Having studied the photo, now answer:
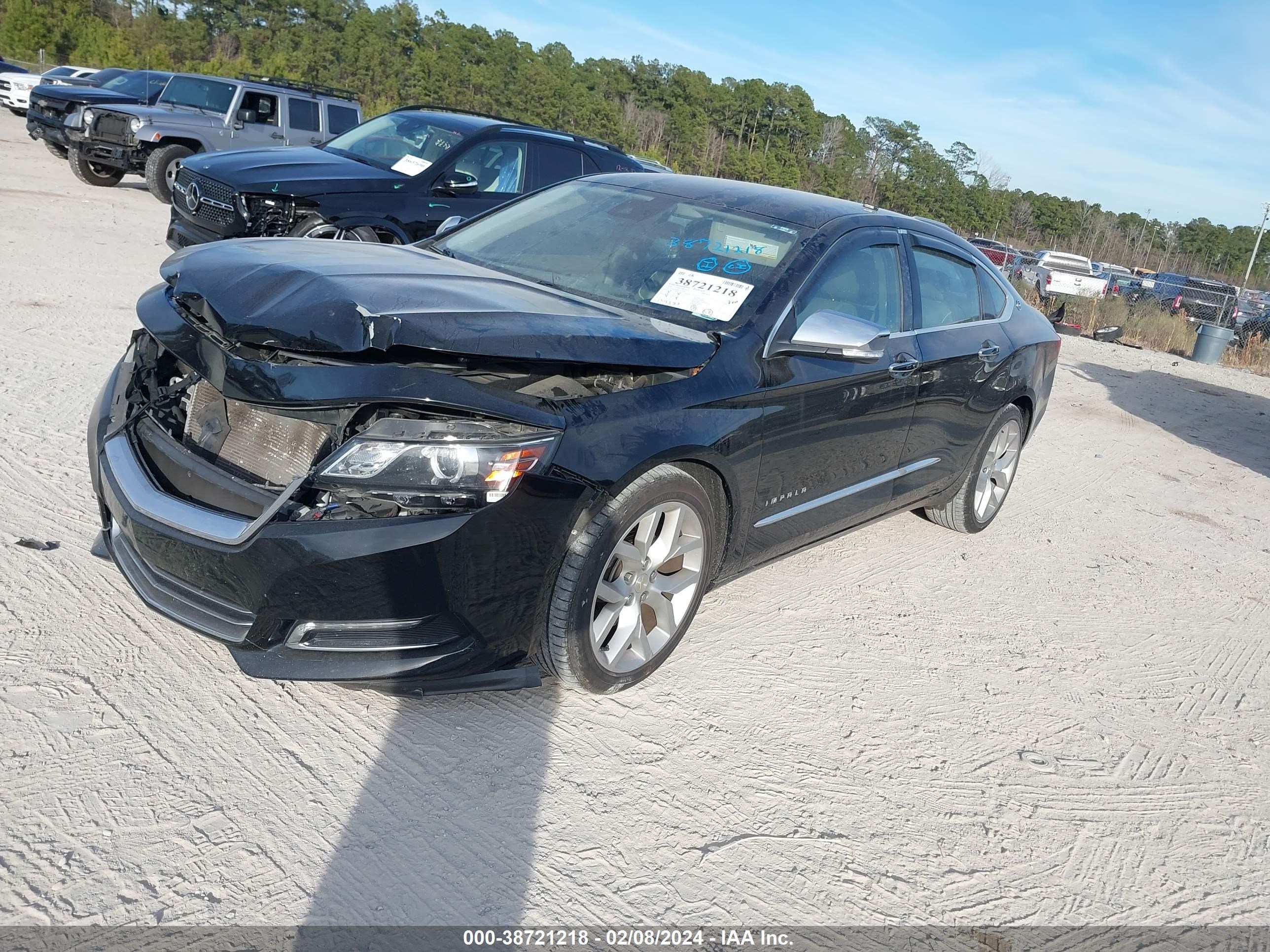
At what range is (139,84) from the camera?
1747 cm

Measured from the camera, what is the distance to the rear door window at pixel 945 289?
4758 millimetres

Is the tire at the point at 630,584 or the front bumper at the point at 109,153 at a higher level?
the front bumper at the point at 109,153

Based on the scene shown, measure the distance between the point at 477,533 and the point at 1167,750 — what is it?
8.85 ft

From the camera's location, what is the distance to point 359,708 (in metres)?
3.20

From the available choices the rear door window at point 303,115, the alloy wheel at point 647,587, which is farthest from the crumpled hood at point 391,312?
the rear door window at point 303,115

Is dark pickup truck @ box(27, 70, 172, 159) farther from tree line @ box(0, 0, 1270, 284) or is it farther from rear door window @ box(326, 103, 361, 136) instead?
tree line @ box(0, 0, 1270, 284)

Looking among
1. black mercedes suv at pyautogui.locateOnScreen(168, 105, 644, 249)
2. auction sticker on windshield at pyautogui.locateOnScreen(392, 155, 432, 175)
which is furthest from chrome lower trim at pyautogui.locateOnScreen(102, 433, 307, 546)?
auction sticker on windshield at pyautogui.locateOnScreen(392, 155, 432, 175)

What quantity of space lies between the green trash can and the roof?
528 inches

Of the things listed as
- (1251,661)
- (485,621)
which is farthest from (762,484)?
(1251,661)

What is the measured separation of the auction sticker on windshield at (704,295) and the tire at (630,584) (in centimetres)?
69

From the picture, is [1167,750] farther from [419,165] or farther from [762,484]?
[419,165]

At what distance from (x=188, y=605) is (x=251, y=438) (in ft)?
1.70

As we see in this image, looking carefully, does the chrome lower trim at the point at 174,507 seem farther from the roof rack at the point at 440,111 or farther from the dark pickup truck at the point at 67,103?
the dark pickup truck at the point at 67,103

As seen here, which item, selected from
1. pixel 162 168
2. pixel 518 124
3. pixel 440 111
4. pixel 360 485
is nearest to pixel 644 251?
pixel 360 485
